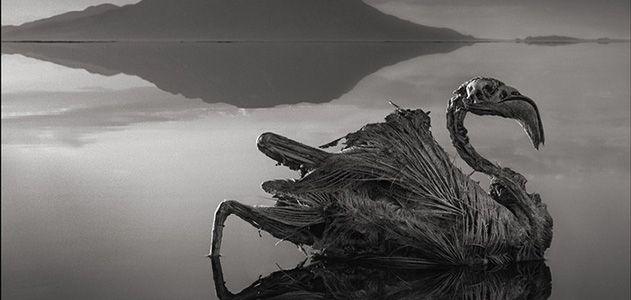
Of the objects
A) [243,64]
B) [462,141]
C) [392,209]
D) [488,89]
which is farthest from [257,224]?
[243,64]

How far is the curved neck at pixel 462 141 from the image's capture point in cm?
365

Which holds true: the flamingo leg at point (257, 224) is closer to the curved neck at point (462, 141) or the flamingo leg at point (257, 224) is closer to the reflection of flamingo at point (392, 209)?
the reflection of flamingo at point (392, 209)

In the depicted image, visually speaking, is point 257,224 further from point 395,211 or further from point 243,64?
point 243,64

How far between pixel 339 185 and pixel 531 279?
2.07 feet

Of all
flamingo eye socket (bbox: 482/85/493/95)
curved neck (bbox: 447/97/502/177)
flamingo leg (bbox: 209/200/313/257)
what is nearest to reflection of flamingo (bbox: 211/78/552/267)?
flamingo leg (bbox: 209/200/313/257)

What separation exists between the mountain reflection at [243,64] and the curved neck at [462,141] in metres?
2.71

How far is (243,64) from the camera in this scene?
9.03 m

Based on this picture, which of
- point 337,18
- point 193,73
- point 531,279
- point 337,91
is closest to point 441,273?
point 531,279

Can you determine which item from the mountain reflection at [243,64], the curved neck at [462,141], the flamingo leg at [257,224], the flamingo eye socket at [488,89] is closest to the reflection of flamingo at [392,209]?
the flamingo leg at [257,224]

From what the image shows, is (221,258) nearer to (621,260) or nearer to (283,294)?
(283,294)

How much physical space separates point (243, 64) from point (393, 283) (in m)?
6.03

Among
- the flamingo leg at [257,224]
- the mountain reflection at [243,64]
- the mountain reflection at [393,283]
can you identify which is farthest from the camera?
the mountain reflection at [243,64]

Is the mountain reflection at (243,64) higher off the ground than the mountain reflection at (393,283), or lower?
higher

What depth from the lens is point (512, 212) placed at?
353 centimetres
